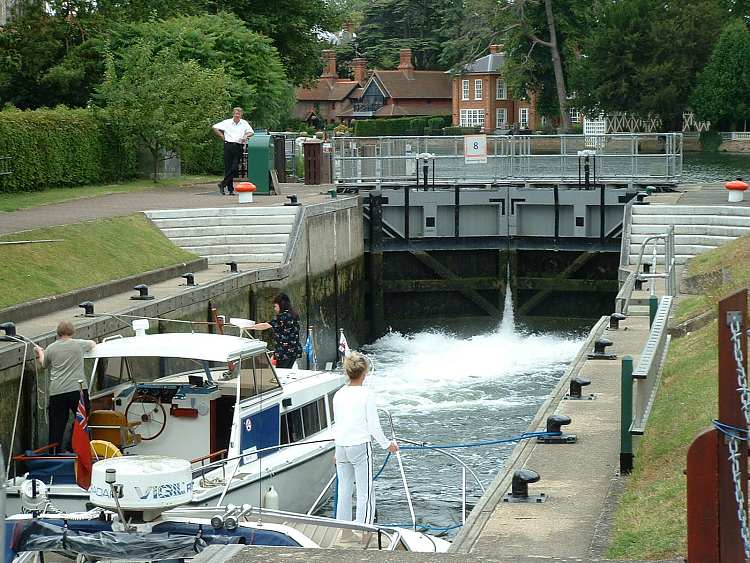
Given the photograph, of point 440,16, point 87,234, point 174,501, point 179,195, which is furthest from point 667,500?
point 440,16

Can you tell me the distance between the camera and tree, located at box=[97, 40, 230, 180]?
30.7m

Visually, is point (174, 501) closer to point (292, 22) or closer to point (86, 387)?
point (86, 387)

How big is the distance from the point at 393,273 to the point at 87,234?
1113cm

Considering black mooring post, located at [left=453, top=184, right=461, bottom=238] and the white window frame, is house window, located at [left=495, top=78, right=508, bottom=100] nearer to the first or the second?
the white window frame

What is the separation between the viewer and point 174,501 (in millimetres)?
9250

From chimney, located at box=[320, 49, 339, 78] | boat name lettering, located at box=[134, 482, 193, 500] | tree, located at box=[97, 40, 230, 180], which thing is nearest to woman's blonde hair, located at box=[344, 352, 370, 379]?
boat name lettering, located at box=[134, 482, 193, 500]

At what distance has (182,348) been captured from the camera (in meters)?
12.9

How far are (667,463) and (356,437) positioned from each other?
246 cm

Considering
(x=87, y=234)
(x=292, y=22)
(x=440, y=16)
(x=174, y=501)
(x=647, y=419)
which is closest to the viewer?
(x=174, y=501)

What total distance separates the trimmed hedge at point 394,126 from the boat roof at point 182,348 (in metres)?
76.3

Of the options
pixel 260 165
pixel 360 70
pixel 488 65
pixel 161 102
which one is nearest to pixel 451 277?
pixel 260 165

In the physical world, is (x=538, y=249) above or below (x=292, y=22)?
below

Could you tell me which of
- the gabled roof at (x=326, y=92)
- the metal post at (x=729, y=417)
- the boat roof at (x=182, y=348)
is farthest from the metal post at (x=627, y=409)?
the gabled roof at (x=326, y=92)

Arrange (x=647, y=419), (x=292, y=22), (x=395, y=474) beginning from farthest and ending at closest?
(x=292, y=22) → (x=395, y=474) → (x=647, y=419)
